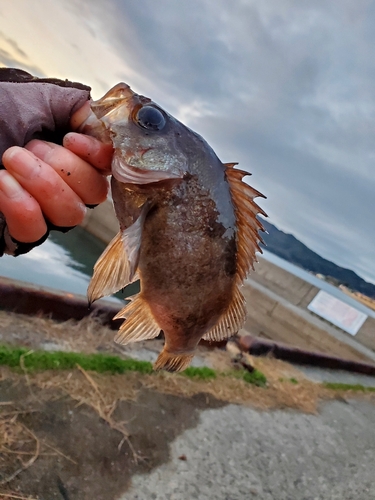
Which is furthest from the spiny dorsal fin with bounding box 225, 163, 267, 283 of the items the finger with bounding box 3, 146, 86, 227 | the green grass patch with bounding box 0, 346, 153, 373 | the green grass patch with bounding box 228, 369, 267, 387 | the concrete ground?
→ the green grass patch with bounding box 228, 369, 267, 387

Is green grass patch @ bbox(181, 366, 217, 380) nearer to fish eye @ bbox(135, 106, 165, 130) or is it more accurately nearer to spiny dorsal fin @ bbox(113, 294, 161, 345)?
spiny dorsal fin @ bbox(113, 294, 161, 345)

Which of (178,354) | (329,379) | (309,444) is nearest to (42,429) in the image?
(178,354)

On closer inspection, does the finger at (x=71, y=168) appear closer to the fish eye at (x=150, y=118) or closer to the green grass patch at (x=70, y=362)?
the fish eye at (x=150, y=118)

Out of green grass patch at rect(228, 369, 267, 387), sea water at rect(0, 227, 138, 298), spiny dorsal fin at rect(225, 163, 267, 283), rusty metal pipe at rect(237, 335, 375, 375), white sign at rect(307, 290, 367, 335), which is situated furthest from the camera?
white sign at rect(307, 290, 367, 335)

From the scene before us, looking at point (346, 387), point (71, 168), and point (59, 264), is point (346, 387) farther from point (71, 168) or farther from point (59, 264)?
point (59, 264)

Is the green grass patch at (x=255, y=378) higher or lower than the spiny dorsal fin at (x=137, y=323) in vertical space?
lower

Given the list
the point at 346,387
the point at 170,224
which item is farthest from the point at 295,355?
the point at 170,224

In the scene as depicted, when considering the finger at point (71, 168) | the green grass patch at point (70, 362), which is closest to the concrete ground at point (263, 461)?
the green grass patch at point (70, 362)
